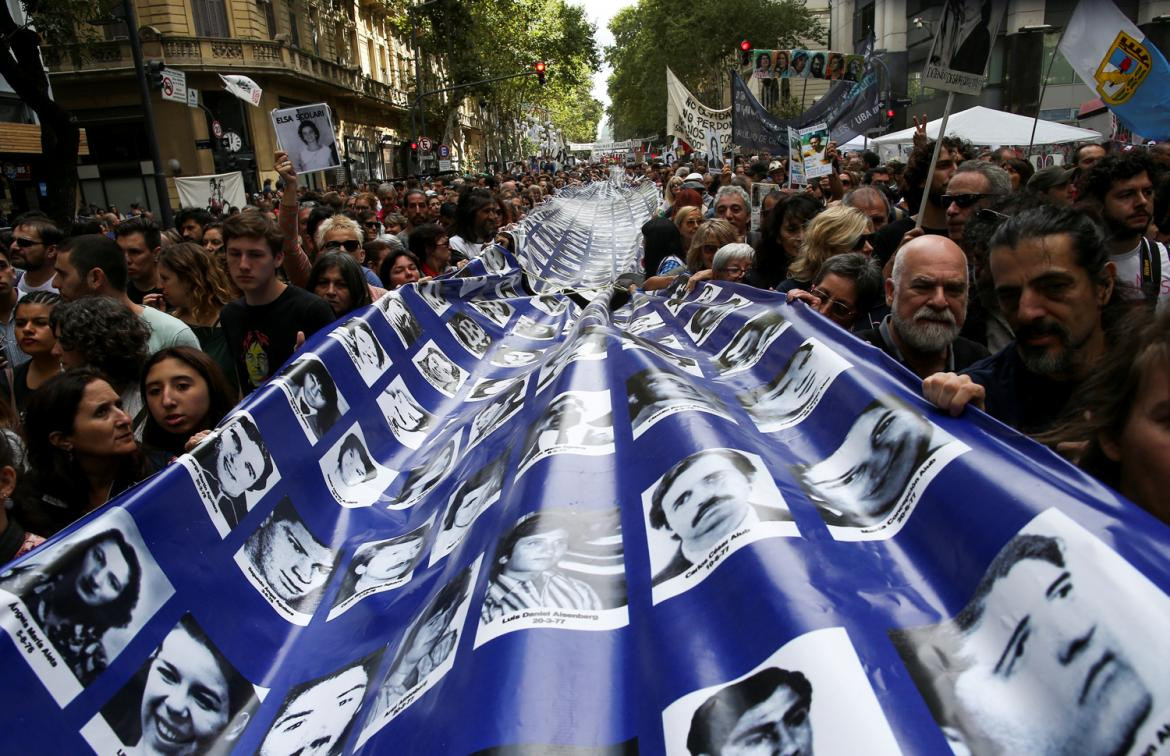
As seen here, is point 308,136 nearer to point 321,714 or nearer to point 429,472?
point 429,472

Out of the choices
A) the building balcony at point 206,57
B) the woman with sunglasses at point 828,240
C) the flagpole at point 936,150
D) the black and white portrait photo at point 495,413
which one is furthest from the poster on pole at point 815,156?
the building balcony at point 206,57

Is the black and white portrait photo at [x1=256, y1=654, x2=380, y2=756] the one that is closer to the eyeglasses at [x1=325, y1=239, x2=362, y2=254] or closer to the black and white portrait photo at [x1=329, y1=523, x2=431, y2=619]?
the black and white portrait photo at [x1=329, y1=523, x2=431, y2=619]

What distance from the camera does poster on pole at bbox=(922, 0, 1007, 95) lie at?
4496 mm

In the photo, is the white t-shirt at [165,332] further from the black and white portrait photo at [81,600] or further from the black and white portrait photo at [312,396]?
the black and white portrait photo at [81,600]

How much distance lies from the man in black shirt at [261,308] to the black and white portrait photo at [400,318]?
603 mm

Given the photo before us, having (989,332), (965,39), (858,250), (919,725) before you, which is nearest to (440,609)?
(919,725)

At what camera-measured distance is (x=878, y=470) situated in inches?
79.8

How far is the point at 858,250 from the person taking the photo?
453 centimetres

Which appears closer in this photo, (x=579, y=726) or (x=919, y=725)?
(x=919, y=725)

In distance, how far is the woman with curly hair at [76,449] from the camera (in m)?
2.63

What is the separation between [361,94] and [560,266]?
118ft

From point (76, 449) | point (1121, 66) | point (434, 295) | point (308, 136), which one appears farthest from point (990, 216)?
point (308, 136)

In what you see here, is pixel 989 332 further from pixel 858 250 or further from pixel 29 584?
pixel 29 584

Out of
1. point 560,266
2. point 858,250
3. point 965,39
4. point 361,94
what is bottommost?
point 560,266
